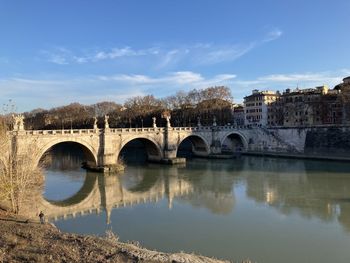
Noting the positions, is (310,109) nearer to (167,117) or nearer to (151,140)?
(167,117)

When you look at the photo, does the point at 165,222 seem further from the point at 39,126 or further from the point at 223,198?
the point at 39,126

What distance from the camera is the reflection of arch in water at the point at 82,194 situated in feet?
66.2

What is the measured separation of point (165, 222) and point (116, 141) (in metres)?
16.0

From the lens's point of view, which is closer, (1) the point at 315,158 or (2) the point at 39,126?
(1) the point at 315,158

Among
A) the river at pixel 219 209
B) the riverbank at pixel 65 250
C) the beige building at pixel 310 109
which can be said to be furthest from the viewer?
the beige building at pixel 310 109

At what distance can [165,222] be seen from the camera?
15.7 meters

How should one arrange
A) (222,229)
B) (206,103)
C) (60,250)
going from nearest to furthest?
(60,250) < (222,229) < (206,103)

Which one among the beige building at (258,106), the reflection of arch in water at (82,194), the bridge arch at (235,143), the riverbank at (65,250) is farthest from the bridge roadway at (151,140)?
the beige building at (258,106)

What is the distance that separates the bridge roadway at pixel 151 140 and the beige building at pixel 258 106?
46.2 ft

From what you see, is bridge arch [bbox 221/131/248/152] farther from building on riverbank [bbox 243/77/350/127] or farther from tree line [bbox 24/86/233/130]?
tree line [bbox 24/86/233/130]

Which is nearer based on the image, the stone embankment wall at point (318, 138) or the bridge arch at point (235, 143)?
the stone embankment wall at point (318, 138)

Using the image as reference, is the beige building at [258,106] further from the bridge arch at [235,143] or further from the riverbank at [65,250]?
the riverbank at [65,250]

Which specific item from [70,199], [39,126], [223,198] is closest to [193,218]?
[223,198]

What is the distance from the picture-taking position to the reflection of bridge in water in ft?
60.7
